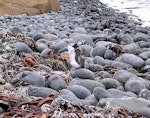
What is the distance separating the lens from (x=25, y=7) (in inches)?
482

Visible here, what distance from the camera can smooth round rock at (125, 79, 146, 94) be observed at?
489cm

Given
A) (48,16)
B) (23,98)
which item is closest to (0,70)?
(23,98)

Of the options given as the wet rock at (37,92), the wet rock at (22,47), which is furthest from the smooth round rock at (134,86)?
the wet rock at (22,47)

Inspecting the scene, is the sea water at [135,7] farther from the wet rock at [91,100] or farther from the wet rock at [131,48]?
the wet rock at [91,100]

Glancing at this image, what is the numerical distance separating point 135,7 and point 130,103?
37.6 feet

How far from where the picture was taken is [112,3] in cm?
1759

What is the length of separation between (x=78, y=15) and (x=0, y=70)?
25.9 ft

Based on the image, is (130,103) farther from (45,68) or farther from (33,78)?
(45,68)

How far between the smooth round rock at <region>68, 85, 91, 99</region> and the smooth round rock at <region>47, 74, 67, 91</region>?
0.52 feet

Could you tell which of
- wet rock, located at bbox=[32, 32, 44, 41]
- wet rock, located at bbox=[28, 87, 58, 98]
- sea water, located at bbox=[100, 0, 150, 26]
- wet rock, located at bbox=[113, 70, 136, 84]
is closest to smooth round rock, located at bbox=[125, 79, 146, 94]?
wet rock, located at bbox=[113, 70, 136, 84]

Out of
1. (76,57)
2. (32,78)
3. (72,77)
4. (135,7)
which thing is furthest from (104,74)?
(135,7)

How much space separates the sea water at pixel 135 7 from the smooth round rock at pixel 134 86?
679cm

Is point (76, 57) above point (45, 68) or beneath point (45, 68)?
above

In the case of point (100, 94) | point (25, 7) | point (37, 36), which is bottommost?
point (100, 94)
